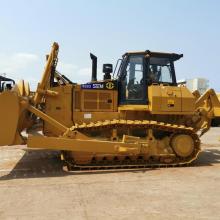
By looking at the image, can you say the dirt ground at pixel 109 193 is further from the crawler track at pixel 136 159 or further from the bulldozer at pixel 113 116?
the bulldozer at pixel 113 116

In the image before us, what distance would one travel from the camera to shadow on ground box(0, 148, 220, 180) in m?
9.16

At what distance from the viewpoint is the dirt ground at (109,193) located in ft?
19.5

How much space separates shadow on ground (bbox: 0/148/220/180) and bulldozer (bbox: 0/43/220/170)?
1.21 ft

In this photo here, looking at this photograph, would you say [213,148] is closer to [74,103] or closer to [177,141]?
[177,141]

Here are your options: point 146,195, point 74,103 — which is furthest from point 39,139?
point 146,195

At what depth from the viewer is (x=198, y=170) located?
951 centimetres

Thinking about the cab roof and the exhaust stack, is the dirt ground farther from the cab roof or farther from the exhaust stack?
the cab roof

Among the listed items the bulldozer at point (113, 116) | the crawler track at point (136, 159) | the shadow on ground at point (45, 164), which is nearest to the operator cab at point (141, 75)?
the bulldozer at point (113, 116)

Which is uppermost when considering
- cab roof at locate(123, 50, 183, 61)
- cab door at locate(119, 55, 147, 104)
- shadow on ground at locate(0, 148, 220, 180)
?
cab roof at locate(123, 50, 183, 61)

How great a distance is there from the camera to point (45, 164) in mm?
10547

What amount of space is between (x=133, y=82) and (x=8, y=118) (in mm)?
3541

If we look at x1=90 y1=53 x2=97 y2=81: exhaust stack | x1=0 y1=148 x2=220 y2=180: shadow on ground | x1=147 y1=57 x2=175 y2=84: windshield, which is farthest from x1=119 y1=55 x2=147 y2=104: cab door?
x1=0 y1=148 x2=220 y2=180: shadow on ground

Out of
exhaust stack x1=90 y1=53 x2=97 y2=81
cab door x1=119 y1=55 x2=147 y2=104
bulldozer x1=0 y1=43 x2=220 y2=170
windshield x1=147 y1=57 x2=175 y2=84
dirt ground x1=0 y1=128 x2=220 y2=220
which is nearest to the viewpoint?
dirt ground x1=0 y1=128 x2=220 y2=220

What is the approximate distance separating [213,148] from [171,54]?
492cm
